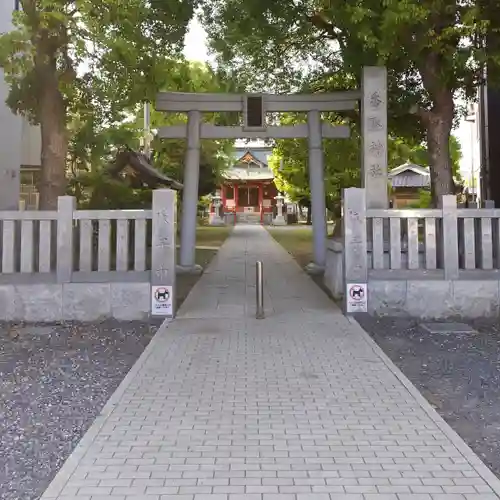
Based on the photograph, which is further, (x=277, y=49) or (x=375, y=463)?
(x=277, y=49)

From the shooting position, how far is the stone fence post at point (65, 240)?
8992mm

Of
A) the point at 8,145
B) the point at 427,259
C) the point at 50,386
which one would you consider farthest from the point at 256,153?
the point at 50,386

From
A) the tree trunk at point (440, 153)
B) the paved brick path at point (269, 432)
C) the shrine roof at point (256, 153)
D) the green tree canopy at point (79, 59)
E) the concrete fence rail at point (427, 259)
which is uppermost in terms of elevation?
the shrine roof at point (256, 153)

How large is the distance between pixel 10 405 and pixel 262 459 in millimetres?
2523

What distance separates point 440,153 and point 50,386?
9.49 metres

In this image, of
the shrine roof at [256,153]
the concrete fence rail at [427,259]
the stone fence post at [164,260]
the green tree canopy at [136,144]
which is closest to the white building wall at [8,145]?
the green tree canopy at [136,144]

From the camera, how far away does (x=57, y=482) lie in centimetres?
366

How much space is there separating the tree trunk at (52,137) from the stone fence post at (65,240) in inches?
88.9

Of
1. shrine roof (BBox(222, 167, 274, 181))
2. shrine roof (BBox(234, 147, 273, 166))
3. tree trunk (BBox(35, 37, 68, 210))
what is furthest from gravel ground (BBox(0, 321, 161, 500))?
shrine roof (BBox(234, 147, 273, 166))

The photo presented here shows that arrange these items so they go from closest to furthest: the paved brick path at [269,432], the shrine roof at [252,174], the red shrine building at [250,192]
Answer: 1. the paved brick path at [269,432]
2. the shrine roof at [252,174]
3. the red shrine building at [250,192]

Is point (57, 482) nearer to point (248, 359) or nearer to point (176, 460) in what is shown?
point (176, 460)

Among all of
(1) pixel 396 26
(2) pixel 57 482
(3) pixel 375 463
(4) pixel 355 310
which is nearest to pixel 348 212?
(4) pixel 355 310

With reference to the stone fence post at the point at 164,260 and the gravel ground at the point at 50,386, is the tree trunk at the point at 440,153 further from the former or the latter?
the gravel ground at the point at 50,386

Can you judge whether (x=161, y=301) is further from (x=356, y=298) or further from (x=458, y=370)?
(x=458, y=370)
